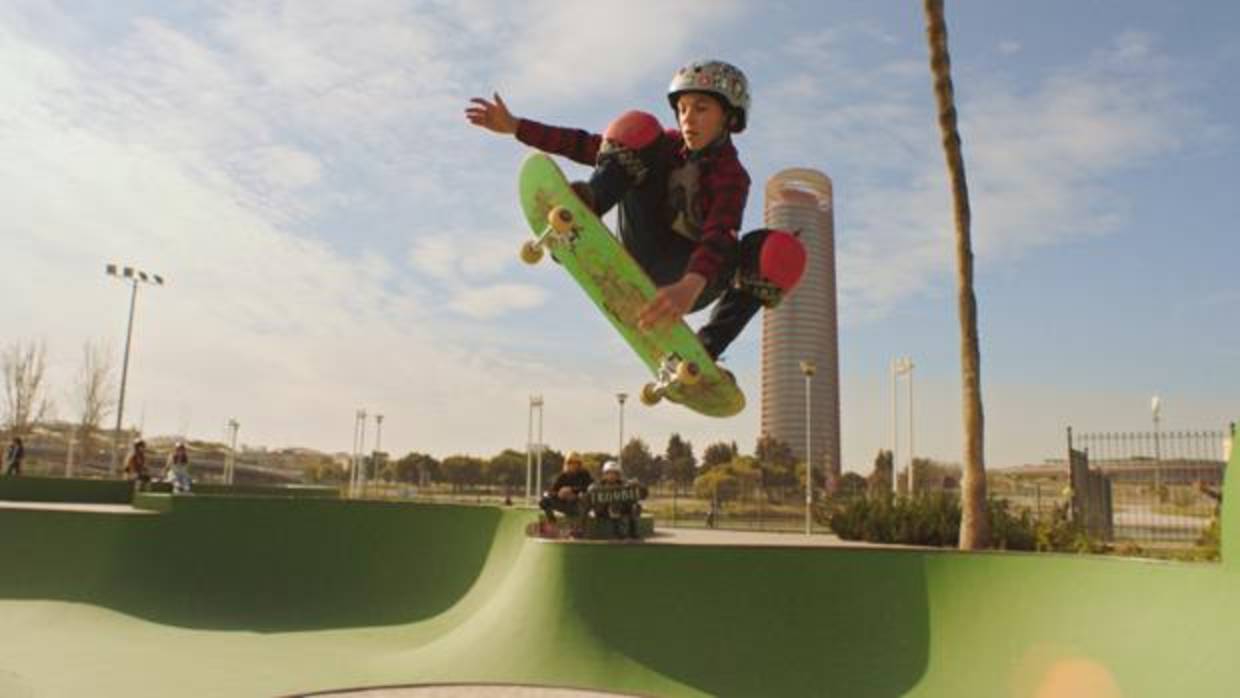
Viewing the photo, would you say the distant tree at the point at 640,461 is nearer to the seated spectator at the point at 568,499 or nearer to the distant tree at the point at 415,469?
the distant tree at the point at 415,469

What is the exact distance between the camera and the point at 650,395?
15.2 ft

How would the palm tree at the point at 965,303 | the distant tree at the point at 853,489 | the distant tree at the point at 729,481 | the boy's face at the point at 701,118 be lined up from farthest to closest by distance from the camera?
the distant tree at the point at 729,481
the distant tree at the point at 853,489
the palm tree at the point at 965,303
the boy's face at the point at 701,118

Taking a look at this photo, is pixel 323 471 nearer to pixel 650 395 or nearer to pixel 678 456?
pixel 678 456

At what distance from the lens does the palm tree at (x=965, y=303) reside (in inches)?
544

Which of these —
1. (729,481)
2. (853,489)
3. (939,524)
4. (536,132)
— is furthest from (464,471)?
(536,132)

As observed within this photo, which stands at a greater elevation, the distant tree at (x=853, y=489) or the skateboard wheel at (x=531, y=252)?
the skateboard wheel at (x=531, y=252)

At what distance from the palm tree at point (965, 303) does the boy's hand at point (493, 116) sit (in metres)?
11.2

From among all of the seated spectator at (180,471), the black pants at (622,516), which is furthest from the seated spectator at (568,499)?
the seated spectator at (180,471)

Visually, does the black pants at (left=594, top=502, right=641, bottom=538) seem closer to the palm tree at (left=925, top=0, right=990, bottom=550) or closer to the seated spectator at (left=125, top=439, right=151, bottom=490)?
the palm tree at (left=925, top=0, right=990, bottom=550)

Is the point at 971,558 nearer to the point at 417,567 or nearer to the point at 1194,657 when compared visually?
the point at 1194,657

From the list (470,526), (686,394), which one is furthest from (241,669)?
(686,394)

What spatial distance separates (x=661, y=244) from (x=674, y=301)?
0.66 metres

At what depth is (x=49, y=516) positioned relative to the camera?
13352 mm

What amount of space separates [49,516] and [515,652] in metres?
9.09
